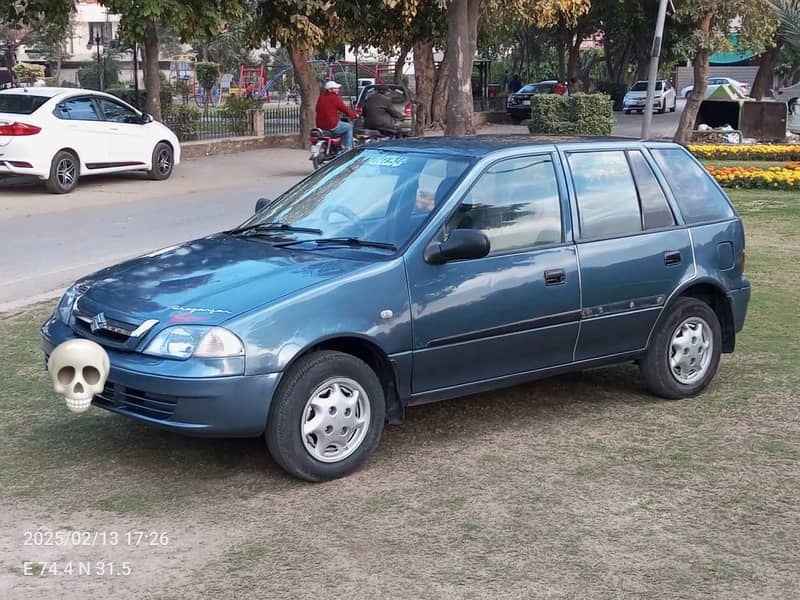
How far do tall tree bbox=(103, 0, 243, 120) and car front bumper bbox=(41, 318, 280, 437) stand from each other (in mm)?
16241

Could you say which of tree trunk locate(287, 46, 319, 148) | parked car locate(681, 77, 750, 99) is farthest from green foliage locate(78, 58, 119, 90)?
parked car locate(681, 77, 750, 99)

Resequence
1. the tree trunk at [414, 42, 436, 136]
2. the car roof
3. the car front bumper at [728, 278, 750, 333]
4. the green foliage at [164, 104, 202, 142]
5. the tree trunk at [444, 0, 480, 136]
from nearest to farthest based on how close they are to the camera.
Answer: the car roof → the car front bumper at [728, 278, 750, 333] → the tree trunk at [444, 0, 480, 136] → the green foliage at [164, 104, 202, 142] → the tree trunk at [414, 42, 436, 136]

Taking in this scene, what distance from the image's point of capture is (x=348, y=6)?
1043 inches

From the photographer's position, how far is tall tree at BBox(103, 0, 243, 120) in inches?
798

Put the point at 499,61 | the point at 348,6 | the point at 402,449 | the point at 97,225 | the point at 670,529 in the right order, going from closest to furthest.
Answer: the point at 670,529 → the point at 402,449 → the point at 97,225 → the point at 348,6 → the point at 499,61

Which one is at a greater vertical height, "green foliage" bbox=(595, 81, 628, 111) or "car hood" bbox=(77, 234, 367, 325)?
"green foliage" bbox=(595, 81, 628, 111)

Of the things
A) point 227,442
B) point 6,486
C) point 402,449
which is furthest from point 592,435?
point 6,486

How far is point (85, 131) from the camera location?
59.1 ft

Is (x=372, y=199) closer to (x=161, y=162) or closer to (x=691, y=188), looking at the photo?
(x=691, y=188)

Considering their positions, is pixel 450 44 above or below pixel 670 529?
above

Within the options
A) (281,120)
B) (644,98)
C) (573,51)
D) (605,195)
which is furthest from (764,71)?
(605,195)

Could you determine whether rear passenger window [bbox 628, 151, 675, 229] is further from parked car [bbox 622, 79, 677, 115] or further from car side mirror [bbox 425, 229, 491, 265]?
parked car [bbox 622, 79, 677, 115]

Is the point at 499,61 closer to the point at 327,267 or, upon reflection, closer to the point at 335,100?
the point at 335,100

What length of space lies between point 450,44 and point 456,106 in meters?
1.21
